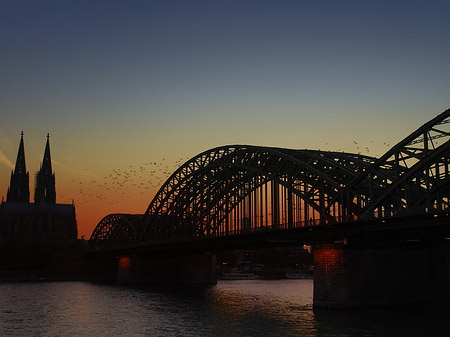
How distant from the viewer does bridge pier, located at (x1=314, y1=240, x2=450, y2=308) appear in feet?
198

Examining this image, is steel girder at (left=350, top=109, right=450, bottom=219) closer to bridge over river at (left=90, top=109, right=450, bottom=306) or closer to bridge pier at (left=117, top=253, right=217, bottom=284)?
bridge over river at (left=90, top=109, right=450, bottom=306)

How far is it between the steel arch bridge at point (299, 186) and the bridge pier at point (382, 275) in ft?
12.6

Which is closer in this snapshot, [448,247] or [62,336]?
[62,336]

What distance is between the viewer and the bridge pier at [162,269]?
128625 millimetres

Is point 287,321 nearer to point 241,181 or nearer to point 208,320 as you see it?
point 208,320

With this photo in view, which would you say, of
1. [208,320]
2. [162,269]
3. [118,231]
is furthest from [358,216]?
[118,231]

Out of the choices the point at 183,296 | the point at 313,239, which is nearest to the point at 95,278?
the point at 183,296

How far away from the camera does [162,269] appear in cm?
13562

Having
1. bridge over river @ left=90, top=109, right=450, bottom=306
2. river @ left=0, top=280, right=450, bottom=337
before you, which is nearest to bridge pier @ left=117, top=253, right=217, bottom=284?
bridge over river @ left=90, top=109, right=450, bottom=306

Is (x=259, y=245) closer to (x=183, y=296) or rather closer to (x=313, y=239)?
(x=183, y=296)

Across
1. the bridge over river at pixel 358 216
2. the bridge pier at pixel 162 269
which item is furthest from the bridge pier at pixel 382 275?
the bridge pier at pixel 162 269

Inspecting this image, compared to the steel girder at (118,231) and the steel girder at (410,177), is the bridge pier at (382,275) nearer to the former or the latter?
the steel girder at (410,177)

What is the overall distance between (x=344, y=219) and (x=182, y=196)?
189ft

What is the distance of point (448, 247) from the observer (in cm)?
6475
